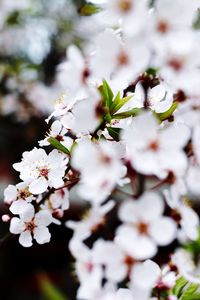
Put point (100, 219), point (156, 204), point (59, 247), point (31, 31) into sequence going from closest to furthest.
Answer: point (156, 204) < point (100, 219) < point (31, 31) < point (59, 247)

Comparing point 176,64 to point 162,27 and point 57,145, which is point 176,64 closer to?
point 162,27

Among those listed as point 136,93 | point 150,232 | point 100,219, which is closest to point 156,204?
point 150,232

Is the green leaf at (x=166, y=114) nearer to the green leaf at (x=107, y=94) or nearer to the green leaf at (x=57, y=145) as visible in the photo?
the green leaf at (x=107, y=94)

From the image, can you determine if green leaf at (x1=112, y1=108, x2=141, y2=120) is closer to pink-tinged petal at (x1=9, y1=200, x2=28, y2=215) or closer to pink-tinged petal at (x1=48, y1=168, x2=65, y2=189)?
pink-tinged petal at (x1=48, y1=168, x2=65, y2=189)

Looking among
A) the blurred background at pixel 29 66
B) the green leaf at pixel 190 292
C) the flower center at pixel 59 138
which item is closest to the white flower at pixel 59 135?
the flower center at pixel 59 138

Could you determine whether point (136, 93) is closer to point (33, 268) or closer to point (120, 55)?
point (120, 55)

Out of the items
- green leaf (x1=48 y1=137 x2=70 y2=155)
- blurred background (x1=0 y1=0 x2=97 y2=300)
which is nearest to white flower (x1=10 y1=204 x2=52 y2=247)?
green leaf (x1=48 y1=137 x2=70 y2=155)
